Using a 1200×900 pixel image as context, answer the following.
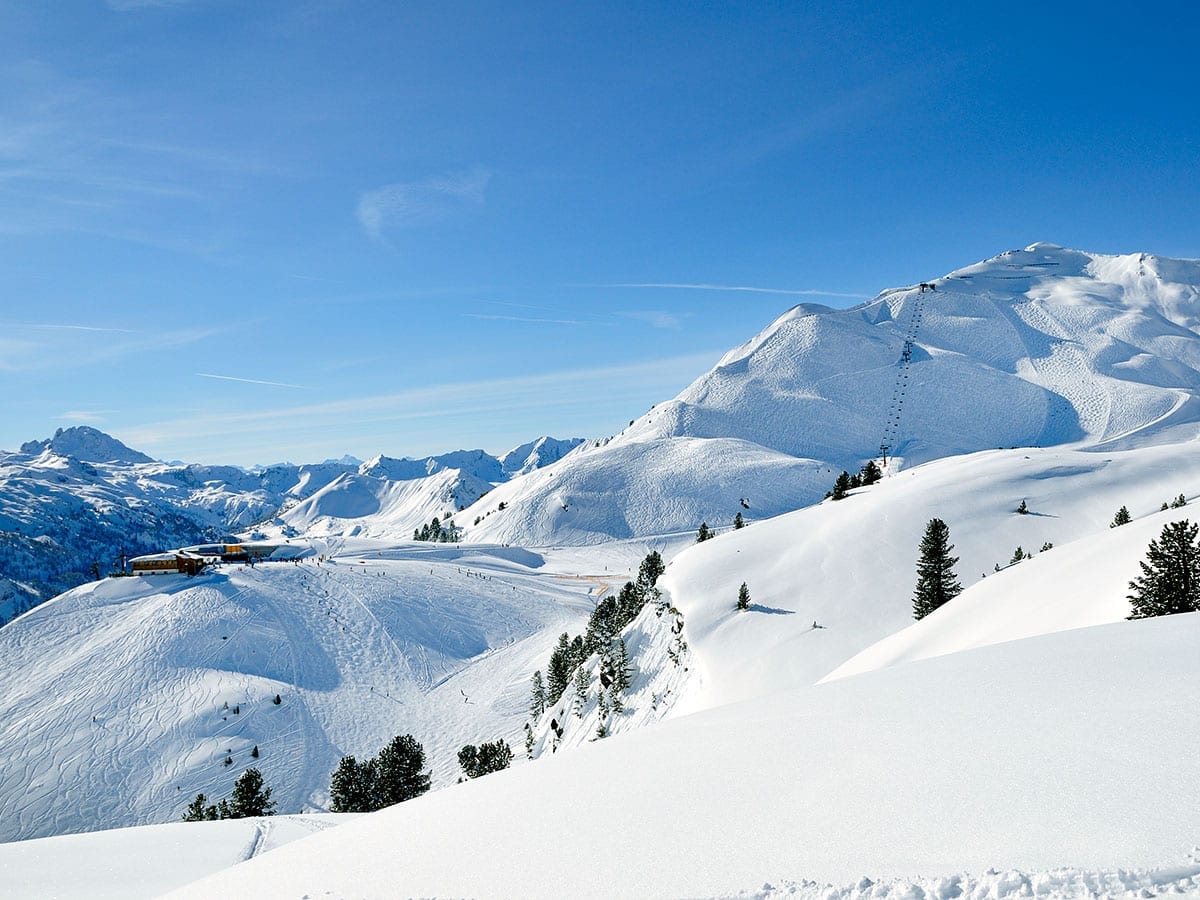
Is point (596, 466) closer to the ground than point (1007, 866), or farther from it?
farther from it

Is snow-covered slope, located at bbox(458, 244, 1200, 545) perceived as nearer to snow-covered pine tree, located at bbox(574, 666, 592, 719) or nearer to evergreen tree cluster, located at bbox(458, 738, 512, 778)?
snow-covered pine tree, located at bbox(574, 666, 592, 719)

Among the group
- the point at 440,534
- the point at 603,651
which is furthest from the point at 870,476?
the point at 440,534

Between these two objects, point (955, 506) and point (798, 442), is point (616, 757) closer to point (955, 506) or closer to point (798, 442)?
point (955, 506)

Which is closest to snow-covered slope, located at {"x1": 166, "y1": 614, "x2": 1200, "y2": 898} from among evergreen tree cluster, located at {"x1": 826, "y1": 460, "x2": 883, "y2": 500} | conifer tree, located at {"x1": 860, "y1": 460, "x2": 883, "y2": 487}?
evergreen tree cluster, located at {"x1": 826, "y1": 460, "x2": 883, "y2": 500}

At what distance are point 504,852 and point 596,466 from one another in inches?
6361

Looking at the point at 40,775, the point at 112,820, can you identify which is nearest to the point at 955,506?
the point at 112,820

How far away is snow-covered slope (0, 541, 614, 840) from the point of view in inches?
1889

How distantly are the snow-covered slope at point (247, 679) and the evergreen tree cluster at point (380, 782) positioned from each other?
10.3 m

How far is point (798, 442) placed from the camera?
17650 centimetres

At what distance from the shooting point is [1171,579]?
18.8 m

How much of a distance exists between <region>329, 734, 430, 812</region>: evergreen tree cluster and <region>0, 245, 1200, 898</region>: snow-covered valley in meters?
9.15

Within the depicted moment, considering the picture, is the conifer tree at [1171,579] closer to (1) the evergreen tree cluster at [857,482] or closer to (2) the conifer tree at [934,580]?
(2) the conifer tree at [934,580]

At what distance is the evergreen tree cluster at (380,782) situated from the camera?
3750 cm

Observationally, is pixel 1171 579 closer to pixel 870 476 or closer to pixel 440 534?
pixel 870 476
